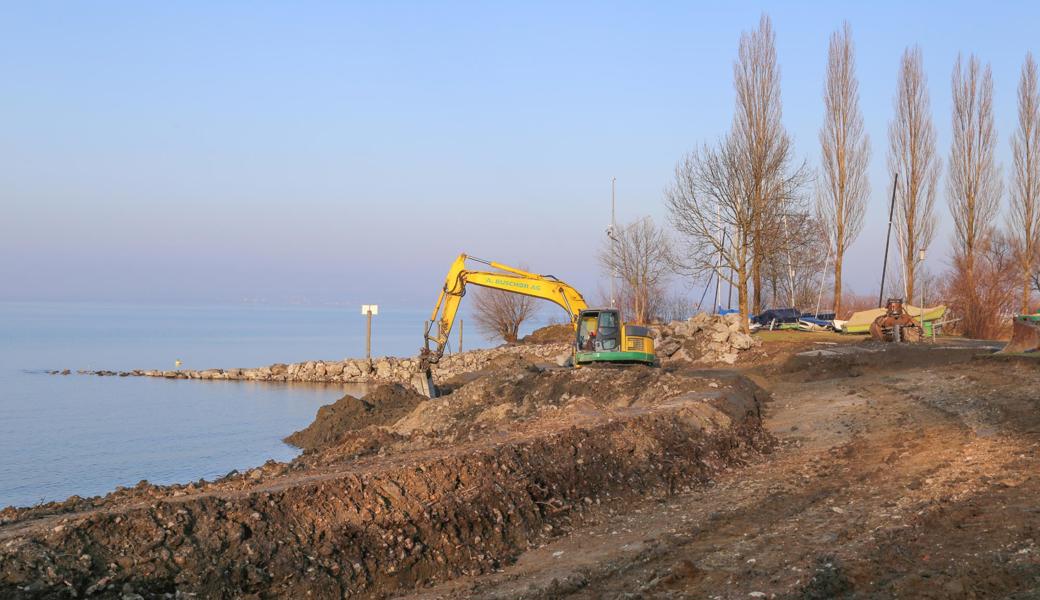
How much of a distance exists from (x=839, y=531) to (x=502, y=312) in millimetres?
55112

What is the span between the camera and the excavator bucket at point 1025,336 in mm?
25359

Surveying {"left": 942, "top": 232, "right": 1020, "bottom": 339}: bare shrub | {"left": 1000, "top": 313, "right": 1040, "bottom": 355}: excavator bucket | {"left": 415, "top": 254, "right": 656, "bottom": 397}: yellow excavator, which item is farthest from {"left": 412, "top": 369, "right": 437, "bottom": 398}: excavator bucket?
{"left": 942, "top": 232, "right": 1020, "bottom": 339}: bare shrub

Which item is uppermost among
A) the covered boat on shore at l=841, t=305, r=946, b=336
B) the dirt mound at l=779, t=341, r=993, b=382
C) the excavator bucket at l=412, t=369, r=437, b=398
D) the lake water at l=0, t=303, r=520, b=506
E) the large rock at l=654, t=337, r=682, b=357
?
the covered boat on shore at l=841, t=305, r=946, b=336

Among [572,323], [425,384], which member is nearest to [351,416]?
[425,384]

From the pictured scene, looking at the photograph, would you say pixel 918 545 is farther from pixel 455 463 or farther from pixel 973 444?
pixel 973 444

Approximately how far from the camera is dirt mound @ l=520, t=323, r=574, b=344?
5481 centimetres

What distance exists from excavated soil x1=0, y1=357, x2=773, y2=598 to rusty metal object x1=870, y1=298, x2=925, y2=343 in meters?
20.9

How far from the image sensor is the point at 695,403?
59.3ft

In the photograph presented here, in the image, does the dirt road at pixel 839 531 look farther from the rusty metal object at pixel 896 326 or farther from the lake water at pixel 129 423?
the rusty metal object at pixel 896 326

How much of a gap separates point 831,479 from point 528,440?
409 centimetres

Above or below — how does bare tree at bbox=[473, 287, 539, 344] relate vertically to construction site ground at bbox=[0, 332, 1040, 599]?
above

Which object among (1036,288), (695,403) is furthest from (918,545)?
(1036,288)

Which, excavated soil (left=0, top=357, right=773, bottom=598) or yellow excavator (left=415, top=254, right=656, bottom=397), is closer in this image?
excavated soil (left=0, top=357, right=773, bottom=598)

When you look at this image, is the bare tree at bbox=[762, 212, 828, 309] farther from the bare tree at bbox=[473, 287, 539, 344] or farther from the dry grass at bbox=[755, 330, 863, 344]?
the bare tree at bbox=[473, 287, 539, 344]
